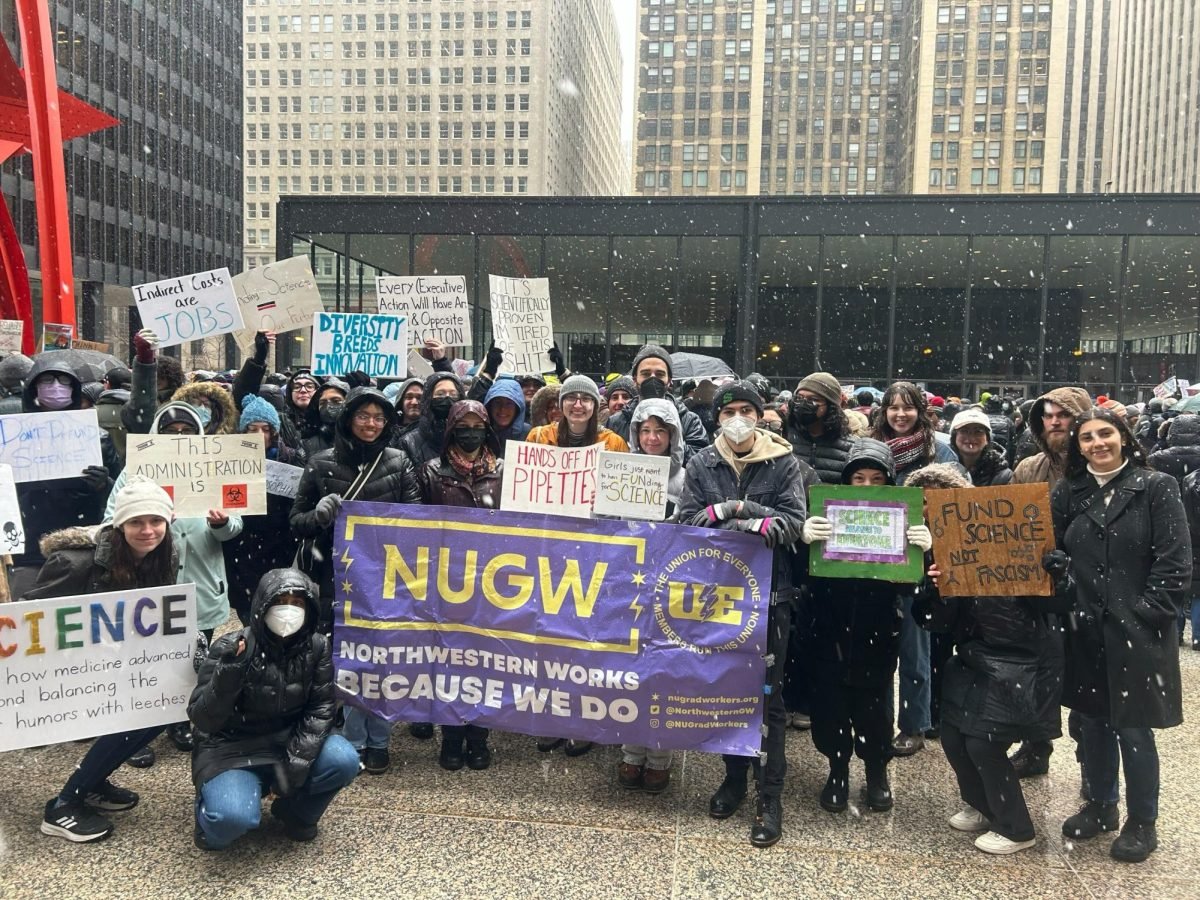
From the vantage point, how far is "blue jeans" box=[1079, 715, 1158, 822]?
3.65 metres

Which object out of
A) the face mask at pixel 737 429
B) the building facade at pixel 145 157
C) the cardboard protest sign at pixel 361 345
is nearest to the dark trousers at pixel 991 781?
the face mask at pixel 737 429

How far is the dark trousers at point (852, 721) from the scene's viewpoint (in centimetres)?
404

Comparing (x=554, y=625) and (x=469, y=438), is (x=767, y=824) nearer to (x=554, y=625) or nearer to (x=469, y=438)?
(x=554, y=625)

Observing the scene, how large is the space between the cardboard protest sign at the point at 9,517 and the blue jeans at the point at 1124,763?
187 inches

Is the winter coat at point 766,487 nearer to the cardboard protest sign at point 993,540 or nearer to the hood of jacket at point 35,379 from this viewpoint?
the cardboard protest sign at point 993,540

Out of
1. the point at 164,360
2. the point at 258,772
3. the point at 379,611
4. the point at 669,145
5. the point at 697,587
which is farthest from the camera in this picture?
the point at 669,145

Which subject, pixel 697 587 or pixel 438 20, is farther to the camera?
pixel 438 20

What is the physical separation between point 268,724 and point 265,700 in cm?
16

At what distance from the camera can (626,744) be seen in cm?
415

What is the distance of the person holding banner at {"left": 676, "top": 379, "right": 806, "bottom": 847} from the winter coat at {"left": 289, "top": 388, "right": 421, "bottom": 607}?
147 centimetres

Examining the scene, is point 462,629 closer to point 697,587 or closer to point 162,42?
point 697,587

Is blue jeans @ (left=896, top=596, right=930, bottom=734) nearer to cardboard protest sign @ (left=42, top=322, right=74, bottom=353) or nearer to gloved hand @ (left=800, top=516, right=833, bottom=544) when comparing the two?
gloved hand @ (left=800, top=516, right=833, bottom=544)

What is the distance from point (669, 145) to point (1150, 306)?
7918 cm

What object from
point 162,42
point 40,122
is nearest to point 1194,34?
point 162,42
